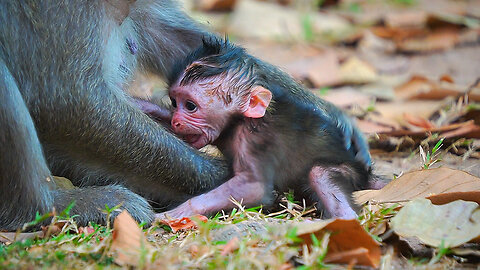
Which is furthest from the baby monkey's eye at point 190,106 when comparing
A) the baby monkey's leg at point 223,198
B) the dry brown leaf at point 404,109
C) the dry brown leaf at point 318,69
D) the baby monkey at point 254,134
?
the dry brown leaf at point 318,69

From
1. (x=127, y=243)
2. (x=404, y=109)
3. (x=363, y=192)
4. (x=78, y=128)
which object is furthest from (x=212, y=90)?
(x=404, y=109)

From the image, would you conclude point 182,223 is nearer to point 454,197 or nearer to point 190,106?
point 190,106

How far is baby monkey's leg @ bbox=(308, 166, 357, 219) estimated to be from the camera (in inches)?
139

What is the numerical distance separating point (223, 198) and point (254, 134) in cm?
35

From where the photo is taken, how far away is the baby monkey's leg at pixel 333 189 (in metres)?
3.52

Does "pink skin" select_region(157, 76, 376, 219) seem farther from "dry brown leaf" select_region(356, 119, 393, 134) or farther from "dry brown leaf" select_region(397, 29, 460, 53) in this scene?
"dry brown leaf" select_region(397, 29, 460, 53)

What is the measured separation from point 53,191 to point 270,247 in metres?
1.31

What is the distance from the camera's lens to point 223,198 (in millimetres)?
3674

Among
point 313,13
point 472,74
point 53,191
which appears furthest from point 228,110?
point 313,13

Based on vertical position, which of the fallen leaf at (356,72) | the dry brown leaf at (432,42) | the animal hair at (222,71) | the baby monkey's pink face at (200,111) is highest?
the animal hair at (222,71)

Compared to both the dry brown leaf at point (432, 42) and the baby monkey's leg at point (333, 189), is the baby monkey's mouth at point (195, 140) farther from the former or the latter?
the dry brown leaf at point (432, 42)

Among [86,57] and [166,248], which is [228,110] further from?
[166,248]

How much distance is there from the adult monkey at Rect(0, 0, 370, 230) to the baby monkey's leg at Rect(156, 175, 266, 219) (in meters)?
0.17

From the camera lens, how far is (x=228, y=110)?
3.88 meters
